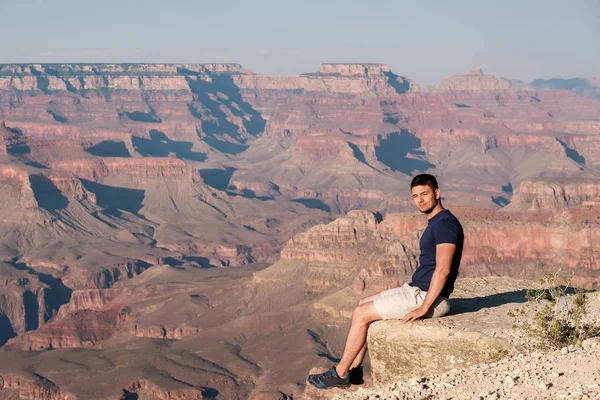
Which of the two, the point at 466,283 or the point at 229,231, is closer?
the point at 466,283

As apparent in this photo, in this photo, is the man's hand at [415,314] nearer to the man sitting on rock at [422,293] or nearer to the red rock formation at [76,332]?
the man sitting on rock at [422,293]

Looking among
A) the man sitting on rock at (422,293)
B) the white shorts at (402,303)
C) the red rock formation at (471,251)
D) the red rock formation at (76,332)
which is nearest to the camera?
the man sitting on rock at (422,293)

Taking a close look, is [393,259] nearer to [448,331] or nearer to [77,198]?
[448,331]

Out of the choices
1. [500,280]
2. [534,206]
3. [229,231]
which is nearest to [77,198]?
[229,231]

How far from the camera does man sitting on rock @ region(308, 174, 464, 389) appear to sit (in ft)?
58.4

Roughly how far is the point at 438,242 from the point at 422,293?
1.32 meters

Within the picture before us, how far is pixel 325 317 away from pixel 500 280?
58.6 meters

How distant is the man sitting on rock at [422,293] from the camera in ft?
58.4

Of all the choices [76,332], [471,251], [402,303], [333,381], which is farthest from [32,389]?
[402,303]

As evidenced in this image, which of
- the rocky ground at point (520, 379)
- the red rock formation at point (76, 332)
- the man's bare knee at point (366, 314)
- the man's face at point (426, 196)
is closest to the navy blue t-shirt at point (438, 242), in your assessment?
the man's face at point (426, 196)

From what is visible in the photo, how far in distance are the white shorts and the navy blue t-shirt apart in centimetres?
16

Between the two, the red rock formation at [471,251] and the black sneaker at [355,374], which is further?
the red rock formation at [471,251]

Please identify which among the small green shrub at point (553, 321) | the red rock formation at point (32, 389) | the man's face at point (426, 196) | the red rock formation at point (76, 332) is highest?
the man's face at point (426, 196)

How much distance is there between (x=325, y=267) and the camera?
96.0 m
